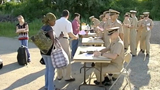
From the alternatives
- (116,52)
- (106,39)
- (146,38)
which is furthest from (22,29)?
(146,38)

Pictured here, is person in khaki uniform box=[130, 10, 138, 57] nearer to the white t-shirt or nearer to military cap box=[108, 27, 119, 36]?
the white t-shirt

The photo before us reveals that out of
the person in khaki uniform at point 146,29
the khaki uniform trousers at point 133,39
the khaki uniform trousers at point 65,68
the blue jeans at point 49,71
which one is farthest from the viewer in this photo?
the khaki uniform trousers at point 133,39

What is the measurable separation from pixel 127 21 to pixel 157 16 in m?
11.2

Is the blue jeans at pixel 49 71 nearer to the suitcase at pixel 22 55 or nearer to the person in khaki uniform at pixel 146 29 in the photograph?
the suitcase at pixel 22 55

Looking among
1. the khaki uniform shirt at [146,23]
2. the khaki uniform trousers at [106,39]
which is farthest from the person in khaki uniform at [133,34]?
the khaki uniform trousers at [106,39]

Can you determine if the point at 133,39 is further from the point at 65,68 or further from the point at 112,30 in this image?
the point at 112,30

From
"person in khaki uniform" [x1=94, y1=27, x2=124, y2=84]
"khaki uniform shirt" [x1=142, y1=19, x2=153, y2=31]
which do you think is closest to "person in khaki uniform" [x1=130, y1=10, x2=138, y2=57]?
"khaki uniform shirt" [x1=142, y1=19, x2=153, y2=31]

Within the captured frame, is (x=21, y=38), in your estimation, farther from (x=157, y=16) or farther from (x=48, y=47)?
(x=157, y=16)

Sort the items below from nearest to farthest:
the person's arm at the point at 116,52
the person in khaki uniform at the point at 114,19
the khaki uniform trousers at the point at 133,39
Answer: the person's arm at the point at 116,52, the person in khaki uniform at the point at 114,19, the khaki uniform trousers at the point at 133,39

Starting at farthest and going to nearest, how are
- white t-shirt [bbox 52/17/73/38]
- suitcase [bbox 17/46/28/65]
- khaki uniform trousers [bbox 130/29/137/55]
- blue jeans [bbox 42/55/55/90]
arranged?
khaki uniform trousers [bbox 130/29/137/55] → suitcase [bbox 17/46/28/65] → white t-shirt [bbox 52/17/73/38] → blue jeans [bbox 42/55/55/90]

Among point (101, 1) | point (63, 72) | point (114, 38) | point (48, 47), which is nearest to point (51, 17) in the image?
point (48, 47)

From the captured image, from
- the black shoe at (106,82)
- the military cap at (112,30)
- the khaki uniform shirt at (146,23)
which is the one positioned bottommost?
the black shoe at (106,82)

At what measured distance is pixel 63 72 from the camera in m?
6.98

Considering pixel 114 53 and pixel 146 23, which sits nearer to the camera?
pixel 114 53
